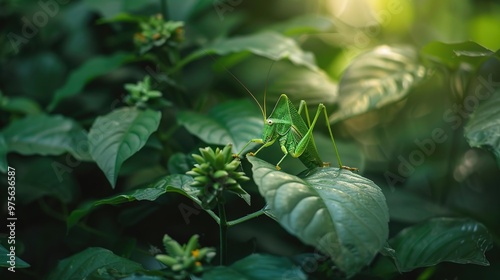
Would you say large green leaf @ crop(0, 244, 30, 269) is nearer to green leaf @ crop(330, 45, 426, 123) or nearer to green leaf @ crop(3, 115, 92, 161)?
green leaf @ crop(3, 115, 92, 161)

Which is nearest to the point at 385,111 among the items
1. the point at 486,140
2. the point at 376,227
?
the point at 486,140

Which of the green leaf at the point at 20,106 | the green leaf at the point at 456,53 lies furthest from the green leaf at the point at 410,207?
the green leaf at the point at 20,106

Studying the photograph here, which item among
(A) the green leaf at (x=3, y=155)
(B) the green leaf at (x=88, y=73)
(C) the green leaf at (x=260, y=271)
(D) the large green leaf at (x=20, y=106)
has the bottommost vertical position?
(C) the green leaf at (x=260, y=271)

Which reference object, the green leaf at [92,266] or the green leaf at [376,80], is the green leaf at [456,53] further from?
the green leaf at [92,266]

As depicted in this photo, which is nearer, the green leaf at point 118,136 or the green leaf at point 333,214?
the green leaf at point 333,214

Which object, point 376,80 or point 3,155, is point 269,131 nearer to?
point 376,80

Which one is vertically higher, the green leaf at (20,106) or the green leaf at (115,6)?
the green leaf at (115,6)
